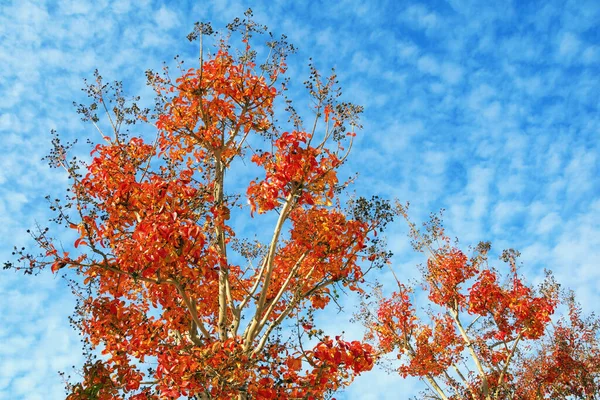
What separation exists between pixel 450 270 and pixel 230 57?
1000 centimetres

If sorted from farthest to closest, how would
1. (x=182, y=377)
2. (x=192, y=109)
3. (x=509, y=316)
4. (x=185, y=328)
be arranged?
(x=509, y=316) → (x=192, y=109) → (x=185, y=328) → (x=182, y=377)

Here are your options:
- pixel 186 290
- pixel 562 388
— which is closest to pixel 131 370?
pixel 186 290

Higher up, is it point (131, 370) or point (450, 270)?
point (450, 270)

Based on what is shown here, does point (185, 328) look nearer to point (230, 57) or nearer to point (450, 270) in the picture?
point (230, 57)

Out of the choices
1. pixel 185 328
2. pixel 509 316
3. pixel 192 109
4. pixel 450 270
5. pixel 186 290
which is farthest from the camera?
pixel 450 270

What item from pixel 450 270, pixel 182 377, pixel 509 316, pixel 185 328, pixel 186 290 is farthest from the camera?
pixel 450 270

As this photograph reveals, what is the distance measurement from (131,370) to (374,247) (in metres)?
4.39

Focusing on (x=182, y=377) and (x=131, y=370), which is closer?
(x=182, y=377)

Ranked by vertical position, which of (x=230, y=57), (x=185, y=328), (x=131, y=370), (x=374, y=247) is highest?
(x=230, y=57)

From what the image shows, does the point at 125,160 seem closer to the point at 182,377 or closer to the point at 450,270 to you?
the point at 182,377

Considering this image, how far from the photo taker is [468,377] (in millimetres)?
14109

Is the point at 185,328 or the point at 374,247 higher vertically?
the point at 374,247

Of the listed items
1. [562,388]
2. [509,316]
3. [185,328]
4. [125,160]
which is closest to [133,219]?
[125,160]

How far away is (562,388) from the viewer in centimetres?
1580
